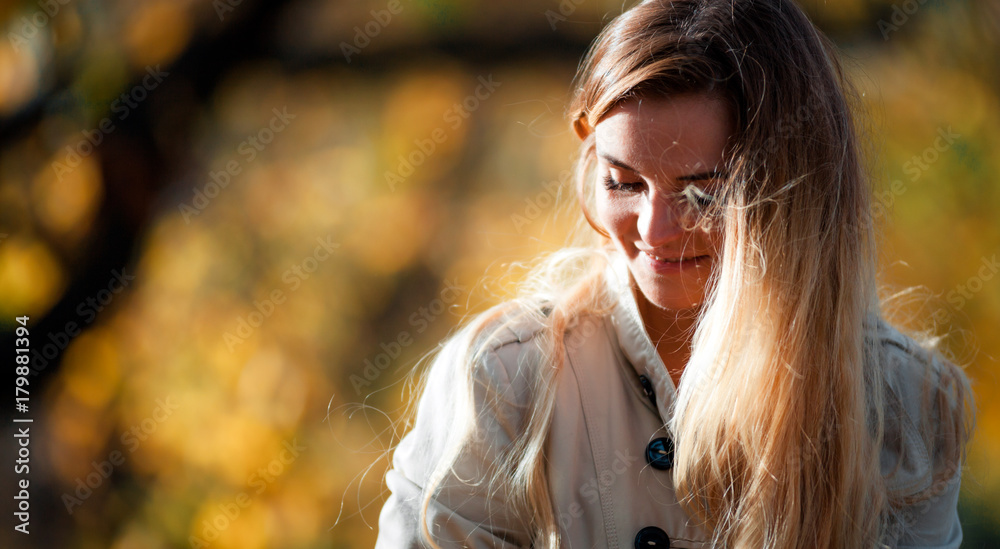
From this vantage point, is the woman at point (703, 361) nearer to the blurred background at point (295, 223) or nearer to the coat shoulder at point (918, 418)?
the coat shoulder at point (918, 418)

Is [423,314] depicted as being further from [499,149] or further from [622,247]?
[622,247]

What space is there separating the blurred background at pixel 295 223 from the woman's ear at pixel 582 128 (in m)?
1.10

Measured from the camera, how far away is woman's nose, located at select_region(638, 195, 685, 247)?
1.17m

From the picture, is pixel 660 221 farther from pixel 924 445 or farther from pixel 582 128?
pixel 924 445

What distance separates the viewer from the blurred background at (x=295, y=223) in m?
2.43

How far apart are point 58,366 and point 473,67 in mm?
1685

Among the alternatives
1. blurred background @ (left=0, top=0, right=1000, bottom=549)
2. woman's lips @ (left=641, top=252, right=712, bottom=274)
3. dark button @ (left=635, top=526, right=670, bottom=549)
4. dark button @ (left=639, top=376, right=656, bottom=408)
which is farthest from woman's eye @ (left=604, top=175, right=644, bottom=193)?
blurred background @ (left=0, top=0, right=1000, bottom=549)

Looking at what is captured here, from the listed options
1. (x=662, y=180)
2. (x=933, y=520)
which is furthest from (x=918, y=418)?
(x=662, y=180)

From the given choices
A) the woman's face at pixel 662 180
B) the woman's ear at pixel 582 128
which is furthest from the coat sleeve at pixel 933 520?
the woman's ear at pixel 582 128

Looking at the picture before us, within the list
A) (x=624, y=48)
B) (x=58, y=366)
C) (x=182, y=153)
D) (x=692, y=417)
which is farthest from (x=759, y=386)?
(x=58, y=366)

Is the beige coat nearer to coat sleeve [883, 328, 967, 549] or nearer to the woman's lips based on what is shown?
coat sleeve [883, 328, 967, 549]

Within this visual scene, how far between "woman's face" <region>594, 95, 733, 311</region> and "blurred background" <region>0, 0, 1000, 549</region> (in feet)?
4.09

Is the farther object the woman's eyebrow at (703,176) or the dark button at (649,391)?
the dark button at (649,391)

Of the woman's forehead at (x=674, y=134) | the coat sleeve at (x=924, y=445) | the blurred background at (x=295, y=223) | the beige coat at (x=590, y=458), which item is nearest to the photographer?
the woman's forehead at (x=674, y=134)
